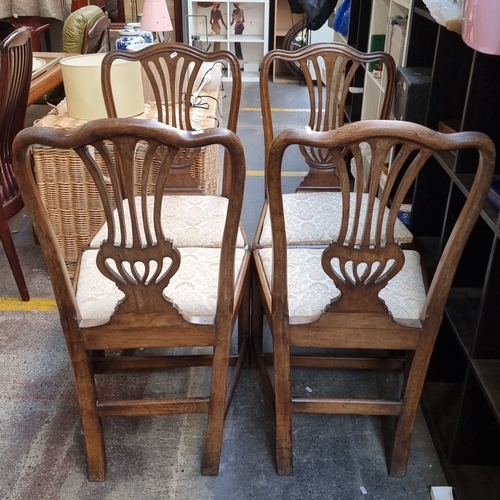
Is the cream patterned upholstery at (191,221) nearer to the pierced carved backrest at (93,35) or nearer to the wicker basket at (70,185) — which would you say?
the wicker basket at (70,185)

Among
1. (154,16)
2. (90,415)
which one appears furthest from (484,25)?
(154,16)

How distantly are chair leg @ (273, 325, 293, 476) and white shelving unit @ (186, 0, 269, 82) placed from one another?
4996 millimetres

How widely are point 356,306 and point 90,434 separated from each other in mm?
771

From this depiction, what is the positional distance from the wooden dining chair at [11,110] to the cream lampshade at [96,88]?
0.25 meters

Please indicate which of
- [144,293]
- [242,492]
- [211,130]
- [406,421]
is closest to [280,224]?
[211,130]

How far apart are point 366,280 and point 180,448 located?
77 cm

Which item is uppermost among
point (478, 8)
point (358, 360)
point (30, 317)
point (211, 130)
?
point (478, 8)

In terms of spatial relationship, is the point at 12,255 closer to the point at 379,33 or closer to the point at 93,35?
the point at 93,35

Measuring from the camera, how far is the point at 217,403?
4.80 ft

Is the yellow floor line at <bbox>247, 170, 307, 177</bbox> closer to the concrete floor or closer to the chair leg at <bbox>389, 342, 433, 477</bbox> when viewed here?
the concrete floor

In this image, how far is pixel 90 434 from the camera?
4.83ft

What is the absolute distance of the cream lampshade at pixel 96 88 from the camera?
192 cm

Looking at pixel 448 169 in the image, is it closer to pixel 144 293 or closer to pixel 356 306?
pixel 356 306

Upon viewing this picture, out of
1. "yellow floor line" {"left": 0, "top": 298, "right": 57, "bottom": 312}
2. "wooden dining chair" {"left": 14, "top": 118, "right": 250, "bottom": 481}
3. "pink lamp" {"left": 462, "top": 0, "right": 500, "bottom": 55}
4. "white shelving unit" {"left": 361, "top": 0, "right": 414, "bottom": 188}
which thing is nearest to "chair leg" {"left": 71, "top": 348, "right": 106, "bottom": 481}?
"wooden dining chair" {"left": 14, "top": 118, "right": 250, "bottom": 481}
